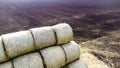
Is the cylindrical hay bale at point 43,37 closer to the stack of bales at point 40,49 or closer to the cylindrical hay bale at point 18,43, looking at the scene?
the stack of bales at point 40,49

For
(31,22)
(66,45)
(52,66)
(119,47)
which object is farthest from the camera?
(31,22)

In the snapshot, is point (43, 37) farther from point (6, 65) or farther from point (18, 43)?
point (6, 65)

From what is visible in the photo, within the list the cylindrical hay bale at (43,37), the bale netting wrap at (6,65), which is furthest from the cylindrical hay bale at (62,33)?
the bale netting wrap at (6,65)

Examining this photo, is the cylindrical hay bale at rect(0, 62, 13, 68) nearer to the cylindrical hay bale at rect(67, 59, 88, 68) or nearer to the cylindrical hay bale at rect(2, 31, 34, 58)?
the cylindrical hay bale at rect(2, 31, 34, 58)

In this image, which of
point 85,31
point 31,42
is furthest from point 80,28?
point 31,42

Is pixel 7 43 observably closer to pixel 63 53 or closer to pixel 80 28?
pixel 63 53

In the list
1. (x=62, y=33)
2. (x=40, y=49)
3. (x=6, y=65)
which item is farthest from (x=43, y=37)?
(x=6, y=65)
